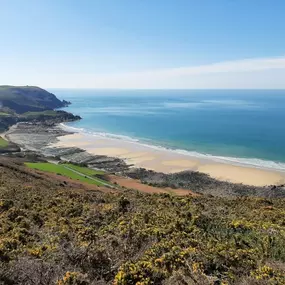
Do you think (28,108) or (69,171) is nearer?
(69,171)

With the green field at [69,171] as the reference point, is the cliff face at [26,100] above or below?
above

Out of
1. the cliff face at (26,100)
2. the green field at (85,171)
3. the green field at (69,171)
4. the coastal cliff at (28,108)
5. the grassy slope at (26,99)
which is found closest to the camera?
the green field at (69,171)

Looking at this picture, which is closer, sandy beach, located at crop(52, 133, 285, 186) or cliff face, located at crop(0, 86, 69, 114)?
sandy beach, located at crop(52, 133, 285, 186)

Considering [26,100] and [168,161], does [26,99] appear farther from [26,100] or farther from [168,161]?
[168,161]

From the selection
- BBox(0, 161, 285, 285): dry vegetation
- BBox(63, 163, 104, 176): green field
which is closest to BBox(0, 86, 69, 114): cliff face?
BBox(63, 163, 104, 176): green field

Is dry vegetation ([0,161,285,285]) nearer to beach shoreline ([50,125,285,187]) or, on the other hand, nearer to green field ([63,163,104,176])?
green field ([63,163,104,176])

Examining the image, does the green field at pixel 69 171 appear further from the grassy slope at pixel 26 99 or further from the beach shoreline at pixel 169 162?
the grassy slope at pixel 26 99

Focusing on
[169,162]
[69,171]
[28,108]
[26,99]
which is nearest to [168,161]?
[169,162]

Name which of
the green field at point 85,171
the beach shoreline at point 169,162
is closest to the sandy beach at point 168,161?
the beach shoreline at point 169,162
